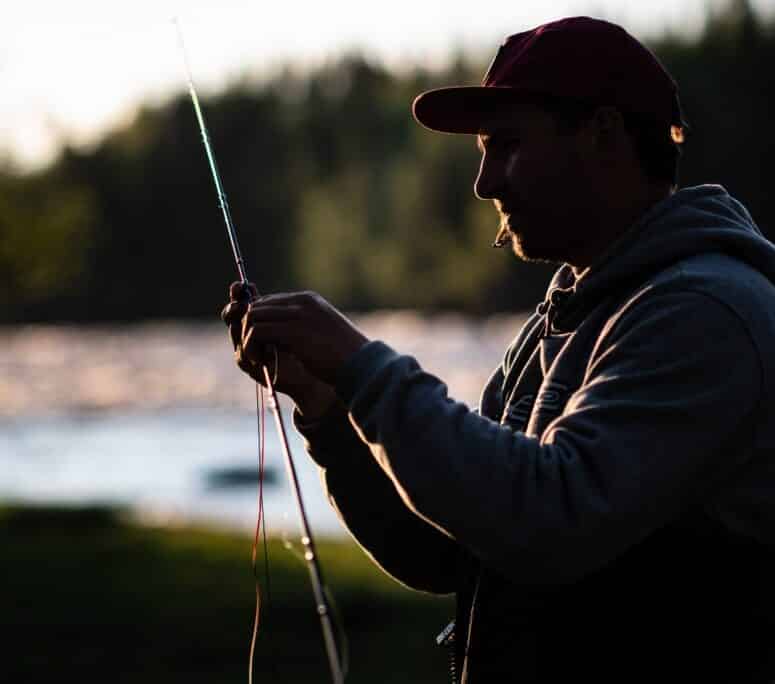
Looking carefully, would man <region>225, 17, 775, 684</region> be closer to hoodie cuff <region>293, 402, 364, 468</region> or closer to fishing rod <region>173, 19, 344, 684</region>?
fishing rod <region>173, 19, 344, 684</region>

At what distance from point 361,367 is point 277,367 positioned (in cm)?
34

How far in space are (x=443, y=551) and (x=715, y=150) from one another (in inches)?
1371

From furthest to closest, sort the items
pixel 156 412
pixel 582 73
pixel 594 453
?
pixel 156 412, pixel 582 73, pixel 594 453

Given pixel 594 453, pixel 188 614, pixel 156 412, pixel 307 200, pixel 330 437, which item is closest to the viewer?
pixel 594 453

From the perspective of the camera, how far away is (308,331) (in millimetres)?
2061

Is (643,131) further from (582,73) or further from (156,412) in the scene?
(156,412)

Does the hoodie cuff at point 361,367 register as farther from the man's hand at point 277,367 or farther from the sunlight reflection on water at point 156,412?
the sunlight reflection on water at point 156,412

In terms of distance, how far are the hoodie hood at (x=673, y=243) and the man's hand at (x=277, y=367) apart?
47cm

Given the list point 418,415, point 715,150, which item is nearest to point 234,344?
point 418,415

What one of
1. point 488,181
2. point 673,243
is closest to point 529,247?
point 488,181

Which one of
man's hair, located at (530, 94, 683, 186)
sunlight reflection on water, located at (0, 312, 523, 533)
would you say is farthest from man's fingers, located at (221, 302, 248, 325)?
sunlight reflection on water, located at (0, 312, 523, 533)

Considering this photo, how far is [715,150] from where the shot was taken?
36.1m

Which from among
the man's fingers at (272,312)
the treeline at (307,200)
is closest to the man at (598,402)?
the man's fingers at (272,312)

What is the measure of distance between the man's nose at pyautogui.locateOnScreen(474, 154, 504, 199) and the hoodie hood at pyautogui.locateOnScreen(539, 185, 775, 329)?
0.20 meters
